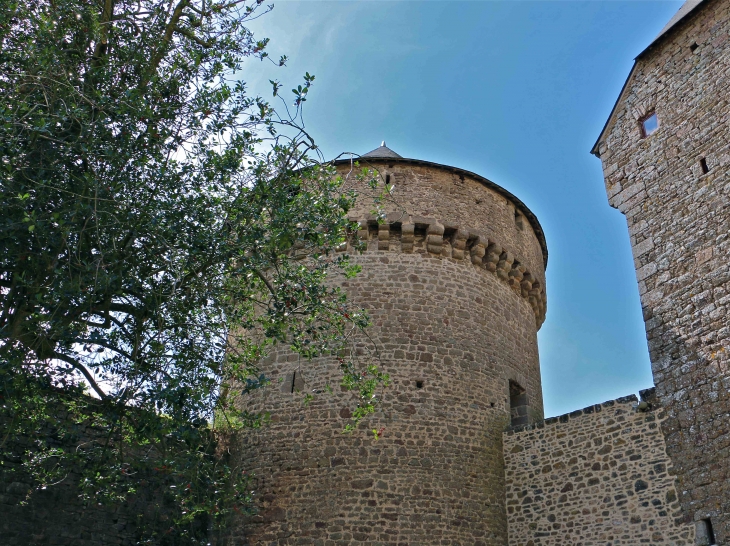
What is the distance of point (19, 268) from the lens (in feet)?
20.7

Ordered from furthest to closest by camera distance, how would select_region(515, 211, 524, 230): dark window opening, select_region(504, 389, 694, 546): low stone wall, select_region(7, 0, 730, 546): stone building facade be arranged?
select_region(515, 211, 524, 230): dark window opening, select_region(504, 389, 694, 546): low stone wall, select_region(7, 0, 730, 546): stone building facade

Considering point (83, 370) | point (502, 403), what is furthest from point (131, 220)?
point (502, 403)

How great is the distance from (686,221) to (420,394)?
4.32 metres

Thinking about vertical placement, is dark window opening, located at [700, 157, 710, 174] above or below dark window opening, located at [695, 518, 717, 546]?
above

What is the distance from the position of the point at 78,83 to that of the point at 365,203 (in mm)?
5482

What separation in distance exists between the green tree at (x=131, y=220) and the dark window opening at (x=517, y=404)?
4868mm

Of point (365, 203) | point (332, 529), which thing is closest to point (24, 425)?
point (332, 529)

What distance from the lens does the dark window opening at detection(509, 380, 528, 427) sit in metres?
11.3

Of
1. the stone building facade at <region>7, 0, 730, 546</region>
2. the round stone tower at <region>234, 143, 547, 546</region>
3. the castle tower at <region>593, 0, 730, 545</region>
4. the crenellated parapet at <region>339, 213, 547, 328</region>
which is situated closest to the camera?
the castle tower at <region>593, 0, 730, 545</region>

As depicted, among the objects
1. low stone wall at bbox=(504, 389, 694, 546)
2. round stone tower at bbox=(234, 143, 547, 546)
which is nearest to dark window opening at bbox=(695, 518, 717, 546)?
low stone wall at bbox=(504, 389, 694, 546)

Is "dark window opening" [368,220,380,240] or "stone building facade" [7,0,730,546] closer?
"stone building facade" [7,0,730,546]

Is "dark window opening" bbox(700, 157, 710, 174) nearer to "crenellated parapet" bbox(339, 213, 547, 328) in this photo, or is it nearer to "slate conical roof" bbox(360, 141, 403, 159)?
"crenellated parapet" bbox(339, 213, 547, 328)

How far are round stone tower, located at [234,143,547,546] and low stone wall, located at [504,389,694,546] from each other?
417 mm

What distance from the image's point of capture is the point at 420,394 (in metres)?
10.1
